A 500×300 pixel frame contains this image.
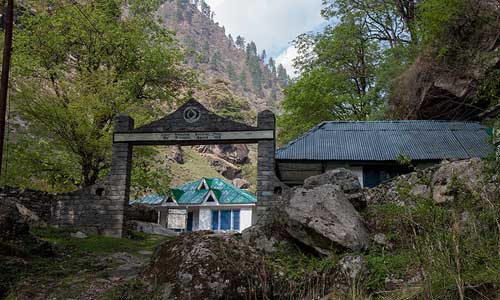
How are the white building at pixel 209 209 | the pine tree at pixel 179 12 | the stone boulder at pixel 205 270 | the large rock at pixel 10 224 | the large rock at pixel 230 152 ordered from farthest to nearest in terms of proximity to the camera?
the pine tree at pixel 179 12, the large rock at pixel 230 152, the white building at pixel 209 209, the large rock at pixel 10 224, the stone boulder at pixel 205 270

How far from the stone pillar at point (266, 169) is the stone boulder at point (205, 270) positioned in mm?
7247

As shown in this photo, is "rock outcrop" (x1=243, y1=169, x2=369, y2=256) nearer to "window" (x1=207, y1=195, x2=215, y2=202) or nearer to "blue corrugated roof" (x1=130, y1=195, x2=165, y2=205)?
"window" (x1=207, y1=195, x2=215, y2=202)

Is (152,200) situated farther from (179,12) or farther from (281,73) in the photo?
(179,12)

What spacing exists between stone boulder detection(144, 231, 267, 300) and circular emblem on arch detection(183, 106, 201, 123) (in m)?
8.71

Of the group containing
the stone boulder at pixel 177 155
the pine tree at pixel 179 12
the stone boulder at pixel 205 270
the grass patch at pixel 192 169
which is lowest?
the stone boulder at pixel 205 270

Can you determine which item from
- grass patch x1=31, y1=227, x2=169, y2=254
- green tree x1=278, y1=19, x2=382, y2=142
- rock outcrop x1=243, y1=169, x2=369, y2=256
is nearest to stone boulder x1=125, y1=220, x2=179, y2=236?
grass patch x1=31, y1=227, x2=169, y2=254

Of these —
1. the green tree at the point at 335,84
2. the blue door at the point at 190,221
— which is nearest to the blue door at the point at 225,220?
the blue door at the point at 190,221

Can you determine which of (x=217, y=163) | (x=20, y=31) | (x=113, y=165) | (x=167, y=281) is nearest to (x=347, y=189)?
(x=167, y=281)

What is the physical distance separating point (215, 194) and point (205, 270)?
91.4 ft

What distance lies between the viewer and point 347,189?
10.4 meters

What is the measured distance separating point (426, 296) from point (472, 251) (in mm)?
895

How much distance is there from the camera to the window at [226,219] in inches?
1315

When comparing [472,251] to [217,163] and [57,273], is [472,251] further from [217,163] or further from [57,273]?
[217,163]

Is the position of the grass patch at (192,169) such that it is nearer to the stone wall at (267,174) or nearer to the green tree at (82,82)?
the green tree at (82,82)
